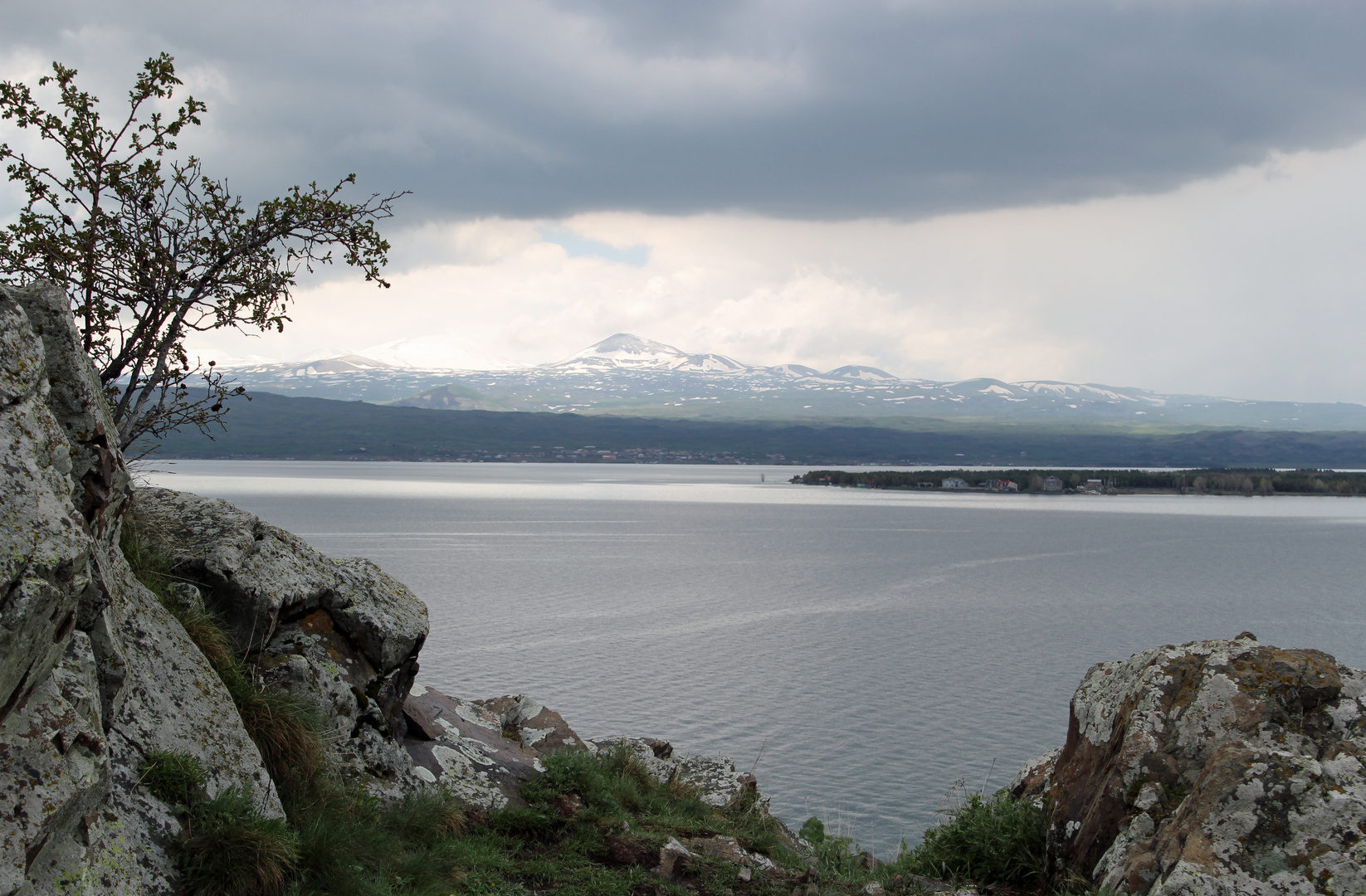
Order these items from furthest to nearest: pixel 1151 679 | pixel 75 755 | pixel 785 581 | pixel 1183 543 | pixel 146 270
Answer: pixel 1183 543 → pixel 785 581 → pixel 146 270 → pixel 1151 679 → pixel 75 755

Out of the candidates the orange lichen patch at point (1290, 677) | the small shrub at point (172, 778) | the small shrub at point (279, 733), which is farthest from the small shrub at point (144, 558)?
the orange lichen patch at point (1290, 677)

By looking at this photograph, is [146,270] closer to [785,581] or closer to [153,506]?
[153,506]

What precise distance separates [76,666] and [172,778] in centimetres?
130

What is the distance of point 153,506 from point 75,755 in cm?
562

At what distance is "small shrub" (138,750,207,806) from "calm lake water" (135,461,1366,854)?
19.4 feet

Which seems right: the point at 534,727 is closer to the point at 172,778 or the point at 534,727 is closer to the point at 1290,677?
the point at 172,778

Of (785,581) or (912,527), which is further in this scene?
(912,527)

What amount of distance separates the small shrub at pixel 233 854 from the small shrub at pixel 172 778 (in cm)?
13

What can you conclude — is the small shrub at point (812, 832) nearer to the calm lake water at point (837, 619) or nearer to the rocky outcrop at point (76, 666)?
the calm lake water at point (837, 619)

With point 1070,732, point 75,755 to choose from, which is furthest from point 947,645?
point 75,755

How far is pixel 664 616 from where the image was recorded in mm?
52469

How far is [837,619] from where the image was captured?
54.4 metres

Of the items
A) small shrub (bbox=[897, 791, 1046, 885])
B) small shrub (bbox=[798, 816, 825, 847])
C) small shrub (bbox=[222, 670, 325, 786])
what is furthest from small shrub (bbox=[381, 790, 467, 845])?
small shrub (bbox=[798, 816, 825, 847])

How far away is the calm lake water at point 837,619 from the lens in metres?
29.5
